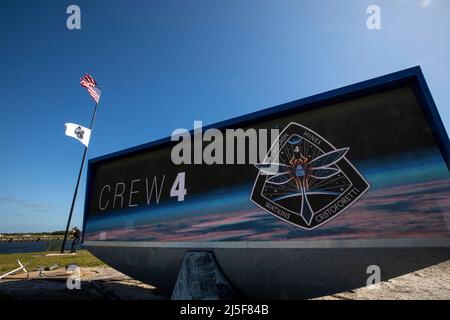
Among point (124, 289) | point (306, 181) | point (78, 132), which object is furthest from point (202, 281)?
point (78, 132)

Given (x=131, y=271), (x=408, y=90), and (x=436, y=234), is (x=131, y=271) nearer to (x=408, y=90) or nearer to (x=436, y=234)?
(x=436, y=234)

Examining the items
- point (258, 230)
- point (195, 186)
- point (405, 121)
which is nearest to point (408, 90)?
point (405, 121)

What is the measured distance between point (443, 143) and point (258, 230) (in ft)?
13.3

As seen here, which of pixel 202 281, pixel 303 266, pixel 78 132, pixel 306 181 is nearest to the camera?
pixel 303 266

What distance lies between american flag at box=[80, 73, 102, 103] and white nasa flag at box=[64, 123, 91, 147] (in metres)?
3.56

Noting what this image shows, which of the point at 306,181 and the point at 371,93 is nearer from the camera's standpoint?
the point at 371,93

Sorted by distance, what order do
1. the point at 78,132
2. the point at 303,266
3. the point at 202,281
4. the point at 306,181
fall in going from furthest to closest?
the point at 78,132 → the point at 202,281 → the point at 306,181 → the point at 303,266

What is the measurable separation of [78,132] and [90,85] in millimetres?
5077

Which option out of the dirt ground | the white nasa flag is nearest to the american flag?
the white nasa flag

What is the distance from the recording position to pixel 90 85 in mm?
20359

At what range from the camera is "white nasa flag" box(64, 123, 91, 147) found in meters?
17.0
